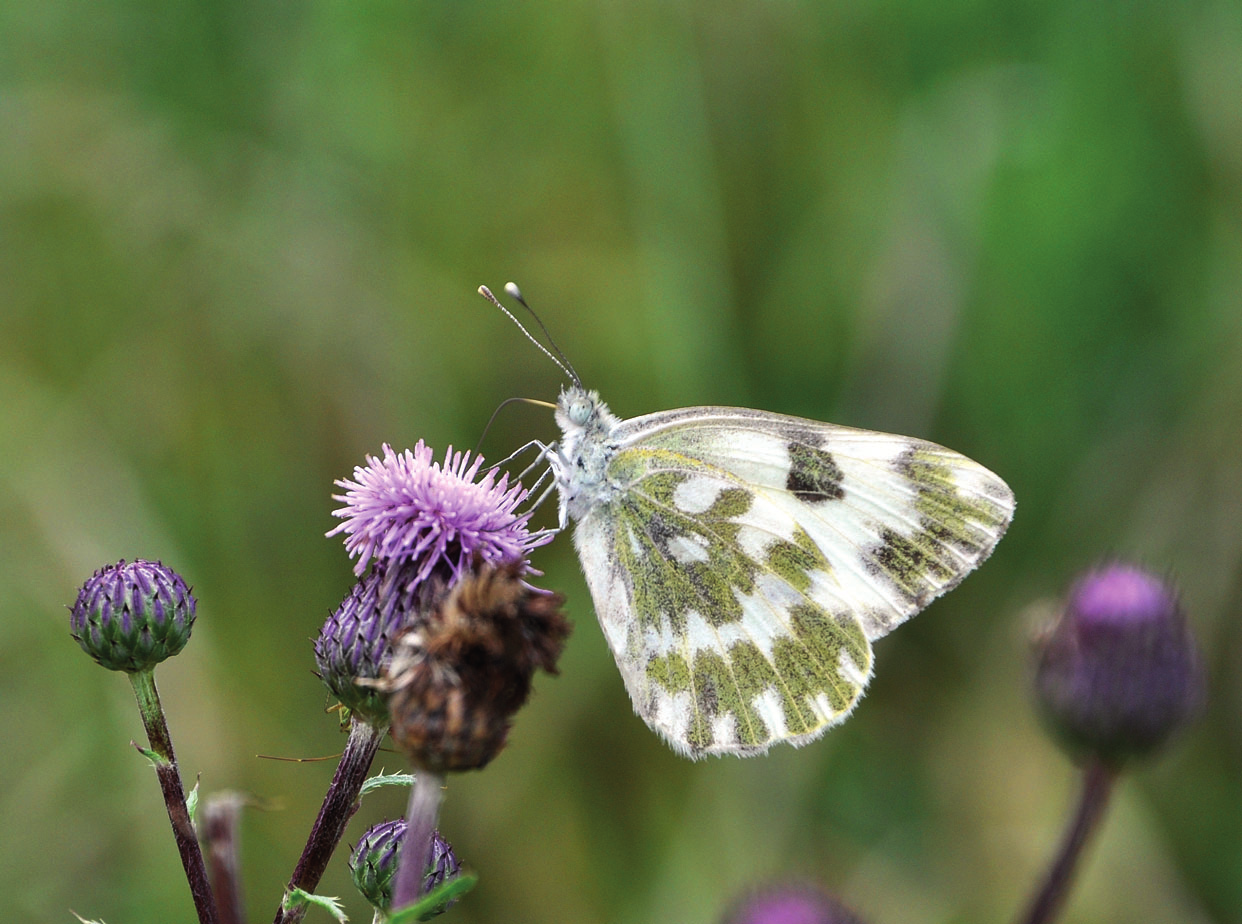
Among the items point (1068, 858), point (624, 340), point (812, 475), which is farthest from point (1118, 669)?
point (624, 340)

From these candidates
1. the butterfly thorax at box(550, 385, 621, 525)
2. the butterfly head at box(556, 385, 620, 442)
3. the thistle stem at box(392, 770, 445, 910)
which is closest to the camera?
the thistle stem at box(392, 770, 445, 910)

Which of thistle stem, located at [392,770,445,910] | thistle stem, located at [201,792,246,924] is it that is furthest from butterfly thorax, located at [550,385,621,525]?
thistle stem, located at [201,792,246,924]

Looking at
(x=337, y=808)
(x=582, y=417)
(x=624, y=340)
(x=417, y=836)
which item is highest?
(x=582, y=417)

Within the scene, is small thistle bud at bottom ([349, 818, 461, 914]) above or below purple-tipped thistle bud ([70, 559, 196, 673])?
below

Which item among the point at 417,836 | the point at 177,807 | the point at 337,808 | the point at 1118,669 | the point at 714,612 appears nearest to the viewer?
the point at 417,836

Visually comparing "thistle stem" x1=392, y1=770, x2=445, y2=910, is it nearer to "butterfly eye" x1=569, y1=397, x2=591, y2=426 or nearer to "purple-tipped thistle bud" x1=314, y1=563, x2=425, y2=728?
"purple-tipped thistle bud" x1=314, y1=563, x2=425, y2=728

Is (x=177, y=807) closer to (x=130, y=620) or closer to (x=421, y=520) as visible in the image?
(x=130, y=620)
